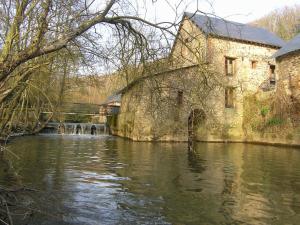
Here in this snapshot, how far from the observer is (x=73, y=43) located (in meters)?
6.07

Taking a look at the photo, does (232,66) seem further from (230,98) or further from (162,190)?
(162,190)

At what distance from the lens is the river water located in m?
5.83

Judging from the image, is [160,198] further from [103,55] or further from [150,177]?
[103,55]

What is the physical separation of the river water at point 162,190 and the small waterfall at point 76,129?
1575cm

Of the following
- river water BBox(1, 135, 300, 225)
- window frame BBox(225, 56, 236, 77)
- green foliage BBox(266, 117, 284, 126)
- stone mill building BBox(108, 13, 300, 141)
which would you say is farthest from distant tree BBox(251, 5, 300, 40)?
river water BBox(1, 135, 300, 225)

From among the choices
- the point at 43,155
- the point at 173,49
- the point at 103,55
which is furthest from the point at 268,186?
the point at 43,155

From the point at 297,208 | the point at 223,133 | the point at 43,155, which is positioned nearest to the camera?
the point at 297,208

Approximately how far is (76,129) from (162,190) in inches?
878

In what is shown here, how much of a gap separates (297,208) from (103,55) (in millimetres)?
4290

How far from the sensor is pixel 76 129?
95.9 ft

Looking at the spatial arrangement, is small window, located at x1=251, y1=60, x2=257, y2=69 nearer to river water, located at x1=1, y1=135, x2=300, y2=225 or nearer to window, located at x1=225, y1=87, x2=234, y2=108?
window, located at x1=225, y1=87, x2=234, y2=108

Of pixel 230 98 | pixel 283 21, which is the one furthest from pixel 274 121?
pixel 283 21

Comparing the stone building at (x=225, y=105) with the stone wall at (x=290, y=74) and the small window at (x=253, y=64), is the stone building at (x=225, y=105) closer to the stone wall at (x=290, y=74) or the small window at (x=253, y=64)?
the small window at (x=253, y=64)

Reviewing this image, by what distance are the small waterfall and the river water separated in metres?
15.8
